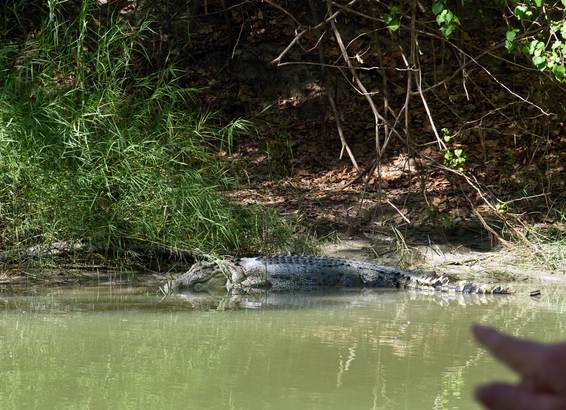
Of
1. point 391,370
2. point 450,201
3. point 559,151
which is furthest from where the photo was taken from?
point 559,151

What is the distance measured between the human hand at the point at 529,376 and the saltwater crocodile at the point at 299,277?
4.44 m

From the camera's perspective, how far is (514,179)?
7.65 metres

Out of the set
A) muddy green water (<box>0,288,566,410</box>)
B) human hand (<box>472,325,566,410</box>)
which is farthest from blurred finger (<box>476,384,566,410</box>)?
muddy green water (<box>0,288,566,410</box>)

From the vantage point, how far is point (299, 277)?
513 cm

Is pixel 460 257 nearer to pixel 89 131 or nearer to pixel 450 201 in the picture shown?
pixel 450 201

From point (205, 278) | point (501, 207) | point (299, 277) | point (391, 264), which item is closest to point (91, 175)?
point (205, 278)

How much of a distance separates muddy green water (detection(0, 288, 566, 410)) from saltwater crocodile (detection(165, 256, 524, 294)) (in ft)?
2.04

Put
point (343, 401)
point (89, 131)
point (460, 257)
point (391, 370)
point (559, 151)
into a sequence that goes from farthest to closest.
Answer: point (559, 151) < point (460, 257) < point (89, 131) < point (391, 370) < point (343, 401)

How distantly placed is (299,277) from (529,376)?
187 inches

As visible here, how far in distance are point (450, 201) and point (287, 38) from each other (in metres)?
4.21

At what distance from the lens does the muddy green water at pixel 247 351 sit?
205 centimetres

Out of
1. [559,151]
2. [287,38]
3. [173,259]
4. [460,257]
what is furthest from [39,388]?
[287,38]

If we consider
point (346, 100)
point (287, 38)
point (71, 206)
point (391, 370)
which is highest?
point (287, 38)

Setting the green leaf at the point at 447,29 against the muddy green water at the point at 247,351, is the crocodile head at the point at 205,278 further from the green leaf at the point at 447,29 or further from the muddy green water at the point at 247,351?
the green leaf at the point at 447,29
